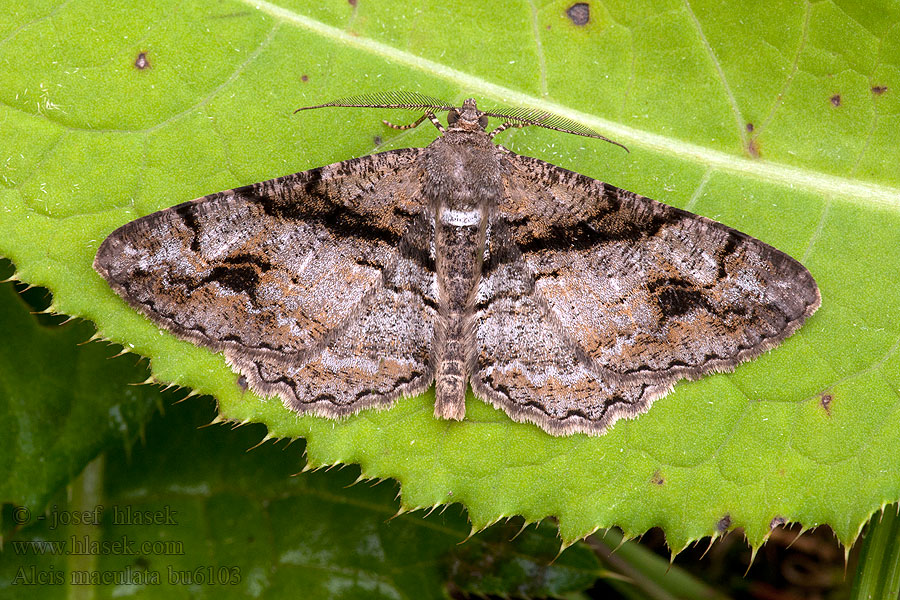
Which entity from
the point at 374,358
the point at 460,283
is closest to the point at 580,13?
the point at 460,283

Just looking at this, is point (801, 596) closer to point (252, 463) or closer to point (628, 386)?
point (628, 386)

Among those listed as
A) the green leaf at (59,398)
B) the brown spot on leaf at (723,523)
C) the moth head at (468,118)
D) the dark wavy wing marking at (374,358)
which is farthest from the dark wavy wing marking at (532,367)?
the green leaf at (59,398)

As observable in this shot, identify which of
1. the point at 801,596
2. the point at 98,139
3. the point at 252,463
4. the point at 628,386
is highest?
the point at 98,139

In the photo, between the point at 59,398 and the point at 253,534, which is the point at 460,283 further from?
the point at 59,398

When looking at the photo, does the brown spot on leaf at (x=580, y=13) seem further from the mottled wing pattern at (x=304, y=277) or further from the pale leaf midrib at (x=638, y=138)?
the mottled wing pattern at (x=304, y=277)

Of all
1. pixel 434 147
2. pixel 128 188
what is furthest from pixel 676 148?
pixel 128 188
